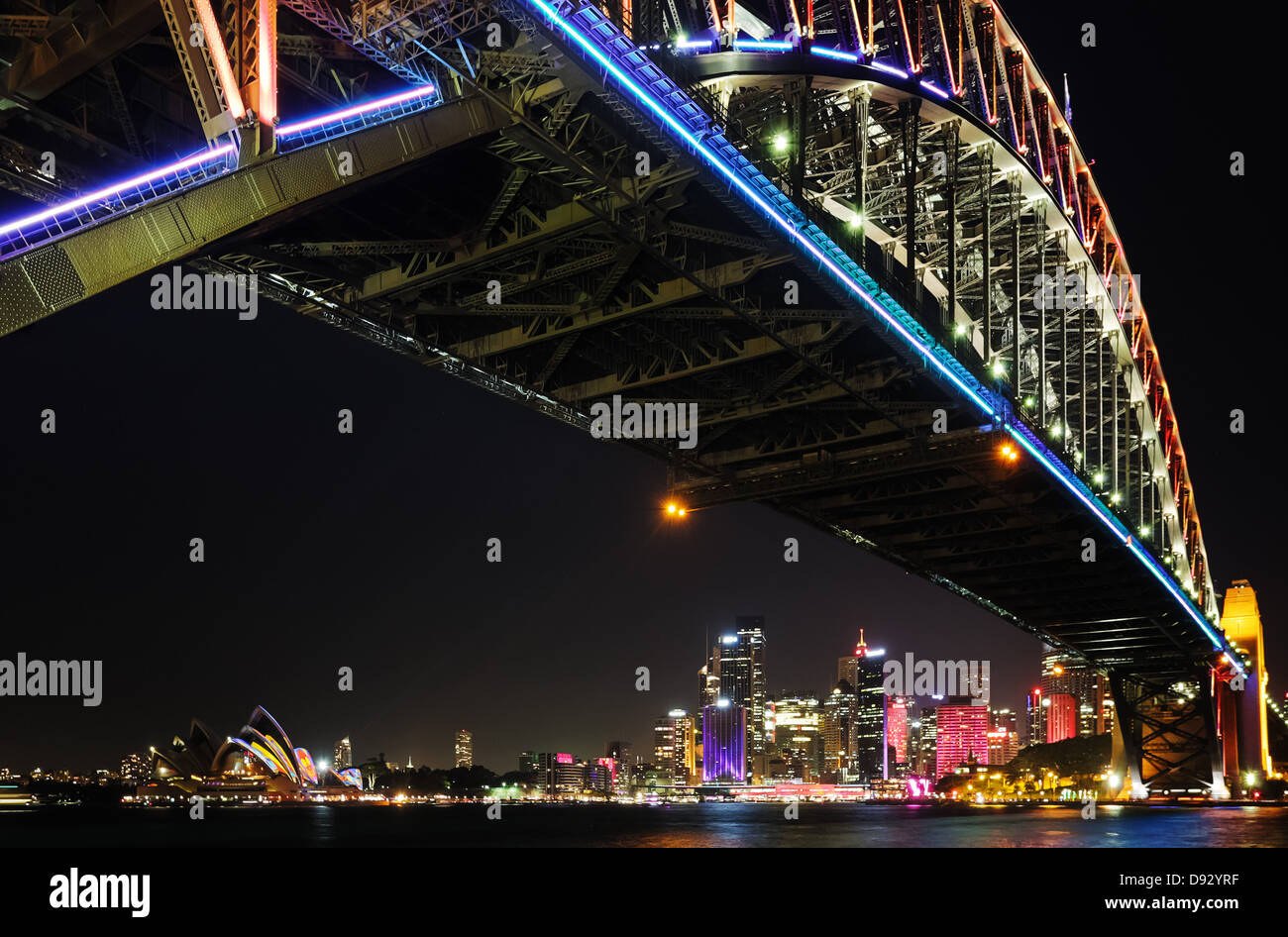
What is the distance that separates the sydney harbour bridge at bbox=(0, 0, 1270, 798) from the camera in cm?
1814

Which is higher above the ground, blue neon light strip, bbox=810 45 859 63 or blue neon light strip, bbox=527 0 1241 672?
blue neon light strip, bbox=810 45 859 63

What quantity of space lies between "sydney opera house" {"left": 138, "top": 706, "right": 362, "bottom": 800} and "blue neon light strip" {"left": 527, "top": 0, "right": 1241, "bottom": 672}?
103m

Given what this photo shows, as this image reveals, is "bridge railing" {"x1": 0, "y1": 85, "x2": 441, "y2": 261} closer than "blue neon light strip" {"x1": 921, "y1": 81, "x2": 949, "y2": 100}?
Yes

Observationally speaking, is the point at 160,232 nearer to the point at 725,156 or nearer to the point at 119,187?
the point at 119,187

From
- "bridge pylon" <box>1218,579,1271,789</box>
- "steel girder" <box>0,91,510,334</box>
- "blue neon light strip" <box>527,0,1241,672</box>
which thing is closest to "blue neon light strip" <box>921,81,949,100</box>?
"blue neon light strip" <box>527,0,1241,672</box>

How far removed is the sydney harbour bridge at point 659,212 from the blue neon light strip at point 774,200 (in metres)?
0.07

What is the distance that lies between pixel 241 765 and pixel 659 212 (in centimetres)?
11938

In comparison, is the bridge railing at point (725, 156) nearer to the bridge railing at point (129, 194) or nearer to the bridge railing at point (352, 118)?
the bridge railing at point (352, 118)

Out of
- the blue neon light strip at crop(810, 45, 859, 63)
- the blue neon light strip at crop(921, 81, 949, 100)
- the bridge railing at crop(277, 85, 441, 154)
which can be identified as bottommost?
the bridge railing at crop(277, 85, 441, 154)

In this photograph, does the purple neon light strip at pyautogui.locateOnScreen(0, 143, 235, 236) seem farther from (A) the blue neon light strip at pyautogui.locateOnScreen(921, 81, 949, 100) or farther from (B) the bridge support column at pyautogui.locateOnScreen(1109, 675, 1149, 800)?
(B) the bridge support column at pyautogui.locateOnScreen(1109, 675, 1149, 800)
